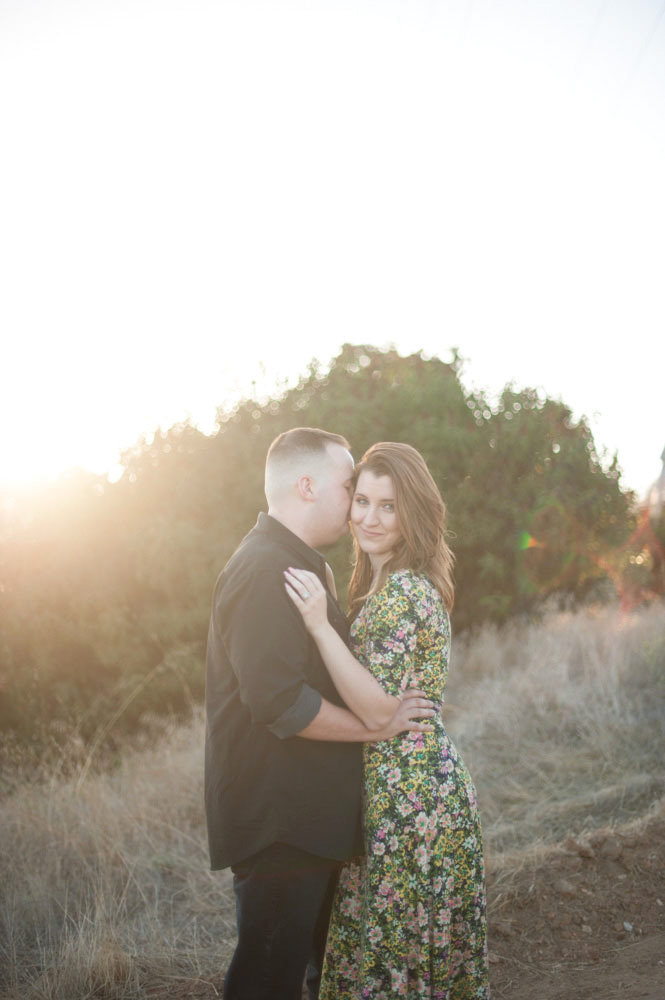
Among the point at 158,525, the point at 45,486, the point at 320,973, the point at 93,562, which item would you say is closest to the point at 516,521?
the point at 158,525

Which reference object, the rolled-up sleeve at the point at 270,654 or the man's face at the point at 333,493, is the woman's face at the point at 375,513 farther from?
the rolled-up sleeve at the point at 270,654

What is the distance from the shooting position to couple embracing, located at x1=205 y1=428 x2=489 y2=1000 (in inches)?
94.6

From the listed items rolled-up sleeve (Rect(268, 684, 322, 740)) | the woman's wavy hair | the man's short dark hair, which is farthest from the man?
the woman's wavy hair

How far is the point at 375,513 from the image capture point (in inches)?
116

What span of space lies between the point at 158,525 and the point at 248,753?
702 cm

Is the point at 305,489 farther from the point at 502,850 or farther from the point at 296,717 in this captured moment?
the point at 502,850

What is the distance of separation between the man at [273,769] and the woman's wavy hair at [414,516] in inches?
17.7

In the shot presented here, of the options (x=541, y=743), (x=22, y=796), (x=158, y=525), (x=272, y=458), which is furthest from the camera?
(x=158, y=525)

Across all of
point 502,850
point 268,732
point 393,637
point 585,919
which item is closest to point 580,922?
point 585,919

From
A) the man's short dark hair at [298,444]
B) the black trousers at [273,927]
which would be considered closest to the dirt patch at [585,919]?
the black trousers at [273,927]

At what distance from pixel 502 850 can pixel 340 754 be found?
311 centimetres

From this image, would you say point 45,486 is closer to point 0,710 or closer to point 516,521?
point 0,710

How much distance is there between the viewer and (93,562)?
9500mm

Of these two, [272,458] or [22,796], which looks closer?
[272,458]
